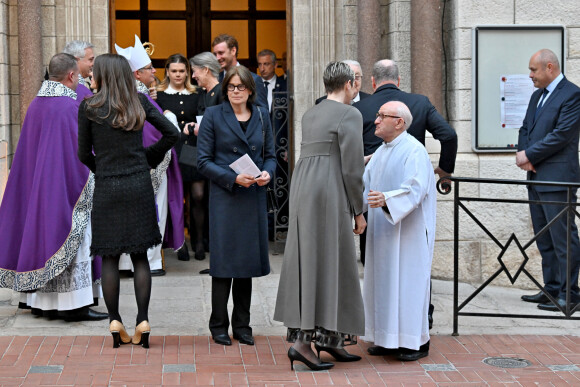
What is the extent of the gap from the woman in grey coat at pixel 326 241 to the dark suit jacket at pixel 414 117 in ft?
3.29

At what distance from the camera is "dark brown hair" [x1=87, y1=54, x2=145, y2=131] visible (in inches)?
248

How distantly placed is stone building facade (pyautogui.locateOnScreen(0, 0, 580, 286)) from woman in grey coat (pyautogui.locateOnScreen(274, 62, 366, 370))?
3.18m

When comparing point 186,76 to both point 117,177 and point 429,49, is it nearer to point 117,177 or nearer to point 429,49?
point 429,49

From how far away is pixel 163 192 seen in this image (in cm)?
904

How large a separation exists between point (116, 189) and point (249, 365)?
4.59 ft

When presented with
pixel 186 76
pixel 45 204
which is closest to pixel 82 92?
pixel 45 204

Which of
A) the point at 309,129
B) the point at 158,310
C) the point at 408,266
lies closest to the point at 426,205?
the point at 408,266

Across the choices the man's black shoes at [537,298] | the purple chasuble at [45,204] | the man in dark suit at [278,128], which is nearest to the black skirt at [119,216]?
the purple chasuble at [45,204]

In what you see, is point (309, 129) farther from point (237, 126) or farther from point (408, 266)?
point (408, 266)

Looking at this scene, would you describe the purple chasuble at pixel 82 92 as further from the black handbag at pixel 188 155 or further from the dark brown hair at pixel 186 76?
the dark brown hair at pixel 186 76

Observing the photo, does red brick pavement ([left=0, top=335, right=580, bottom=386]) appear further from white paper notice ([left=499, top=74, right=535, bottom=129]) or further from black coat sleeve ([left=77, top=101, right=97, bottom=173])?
white paper notice ([left=499, top=74, right=535, bottom=129])

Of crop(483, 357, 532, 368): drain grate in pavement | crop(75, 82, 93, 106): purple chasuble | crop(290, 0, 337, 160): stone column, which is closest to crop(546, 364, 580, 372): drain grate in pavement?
crop(483, 357, 532, 368): drain grate in pavement

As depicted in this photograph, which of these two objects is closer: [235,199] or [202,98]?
[235,199]

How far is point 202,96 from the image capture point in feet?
31.2
